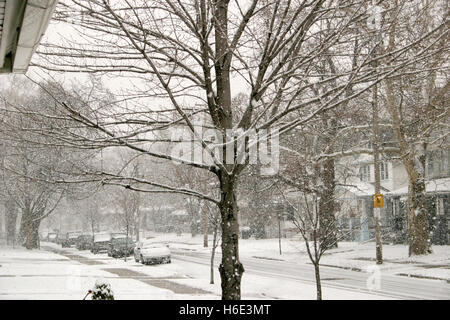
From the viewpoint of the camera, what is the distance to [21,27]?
464 cm

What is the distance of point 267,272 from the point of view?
22.1 meters

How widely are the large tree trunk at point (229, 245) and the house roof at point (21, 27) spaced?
288cm

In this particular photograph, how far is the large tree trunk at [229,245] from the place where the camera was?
6695 millimetres

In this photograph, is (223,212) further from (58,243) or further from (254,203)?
(58,243)

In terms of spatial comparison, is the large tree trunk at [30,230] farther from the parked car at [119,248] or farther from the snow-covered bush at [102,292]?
the snow-covered bush at [102,292]

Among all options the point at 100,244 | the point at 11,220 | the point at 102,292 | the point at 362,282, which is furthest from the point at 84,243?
the point at 102,292

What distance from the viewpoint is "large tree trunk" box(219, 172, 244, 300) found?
6695 mm

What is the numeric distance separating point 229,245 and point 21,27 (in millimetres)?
3736

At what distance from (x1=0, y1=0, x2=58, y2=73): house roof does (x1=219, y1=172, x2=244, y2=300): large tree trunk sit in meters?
2.88

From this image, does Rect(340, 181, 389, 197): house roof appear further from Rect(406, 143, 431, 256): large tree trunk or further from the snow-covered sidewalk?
the snow-covered sidewalk

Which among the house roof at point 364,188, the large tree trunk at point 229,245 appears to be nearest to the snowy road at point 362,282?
the large tree trunk at point 229,245

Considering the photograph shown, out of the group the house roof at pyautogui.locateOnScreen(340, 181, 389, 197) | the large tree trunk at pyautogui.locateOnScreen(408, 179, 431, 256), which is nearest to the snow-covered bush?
the large tree trunk at pyautogui.locateOnScreen(408, 179, 431, 256)

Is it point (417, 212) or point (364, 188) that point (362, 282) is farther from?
point (364, 188)
